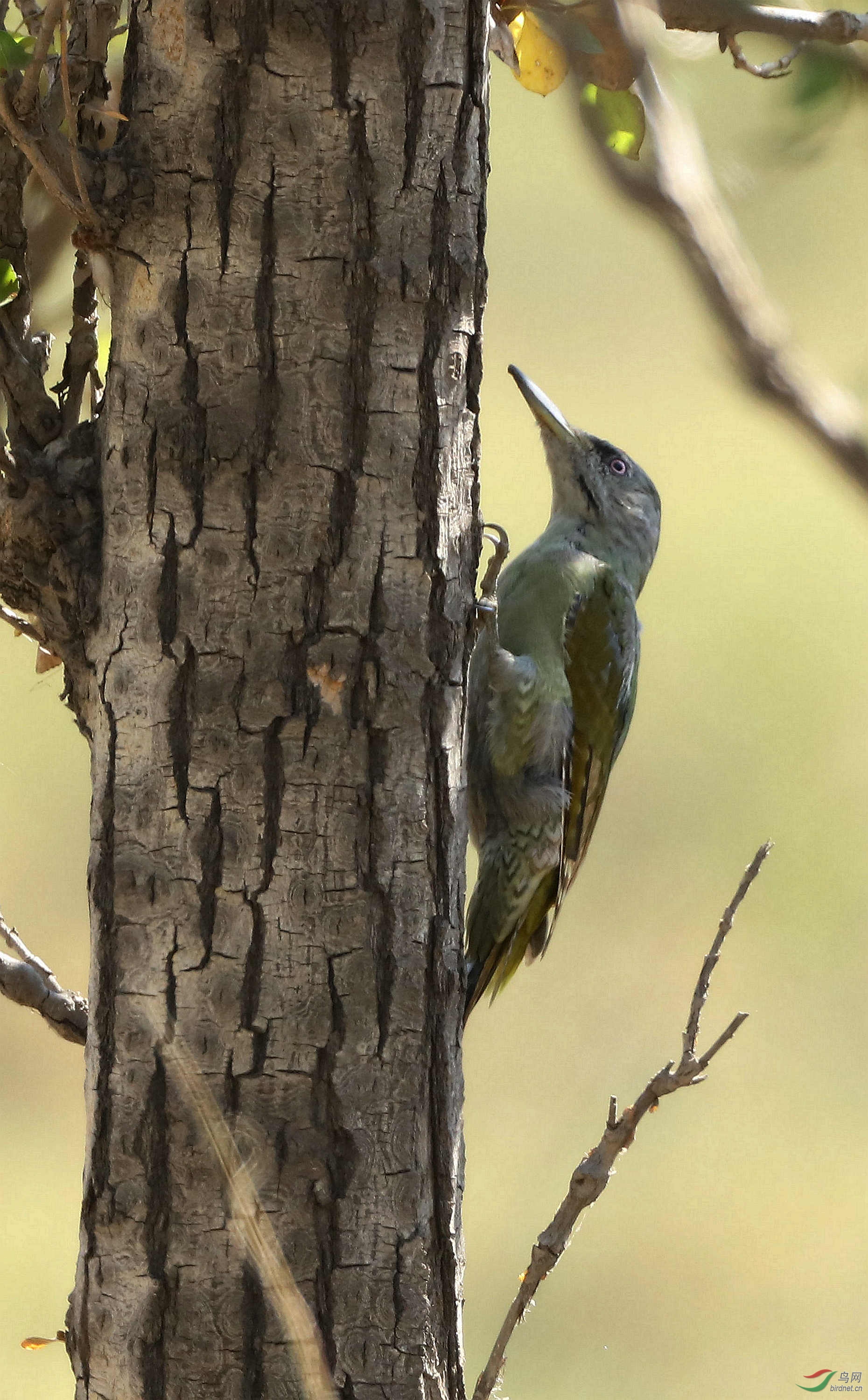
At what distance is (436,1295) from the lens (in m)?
1.58

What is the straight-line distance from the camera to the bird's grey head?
126 inches

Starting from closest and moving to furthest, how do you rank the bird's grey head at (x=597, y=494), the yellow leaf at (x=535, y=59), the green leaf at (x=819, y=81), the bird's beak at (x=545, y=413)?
the green leaf at (x=819, y=81) < the yellow leaf at (x=535, y=59) < the bird's beak at (x=545, y=413) < the bird's grey head at (x=597, y=494)

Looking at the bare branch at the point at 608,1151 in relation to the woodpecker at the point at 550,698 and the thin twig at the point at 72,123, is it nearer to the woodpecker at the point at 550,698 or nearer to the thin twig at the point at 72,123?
the woodpecker at the point at 550,698

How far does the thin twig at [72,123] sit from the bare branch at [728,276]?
645 mm

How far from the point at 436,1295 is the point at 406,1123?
0.65 ft

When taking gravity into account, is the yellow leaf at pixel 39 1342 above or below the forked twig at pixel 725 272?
below

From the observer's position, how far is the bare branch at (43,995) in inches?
70.0

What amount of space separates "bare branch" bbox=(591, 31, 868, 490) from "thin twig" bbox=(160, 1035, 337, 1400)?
3.28 feet

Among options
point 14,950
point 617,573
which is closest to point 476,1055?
point 617,573

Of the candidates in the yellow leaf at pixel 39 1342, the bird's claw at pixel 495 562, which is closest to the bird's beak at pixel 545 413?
the bird's claw at pixel 495 562

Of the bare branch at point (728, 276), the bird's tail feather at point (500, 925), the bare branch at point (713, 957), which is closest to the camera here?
the bare branch at point (728, 276)

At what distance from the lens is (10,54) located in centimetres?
142

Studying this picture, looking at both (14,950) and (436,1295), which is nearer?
(436,1295)

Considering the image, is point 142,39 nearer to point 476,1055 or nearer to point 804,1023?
point 476,1055
